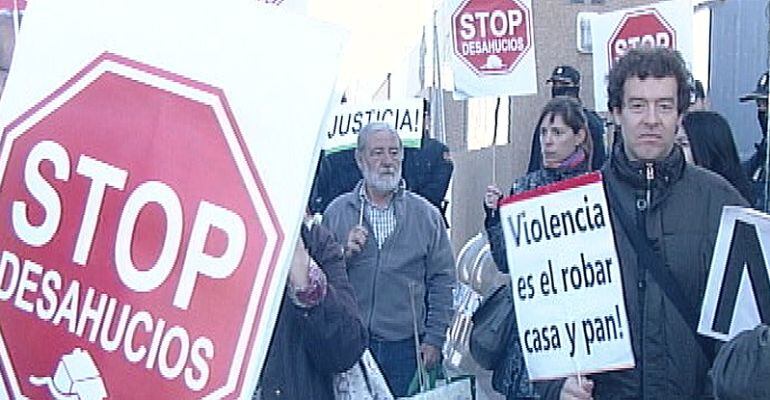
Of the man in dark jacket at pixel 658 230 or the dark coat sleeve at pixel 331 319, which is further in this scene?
the man in dark jacket at pixel 658 230

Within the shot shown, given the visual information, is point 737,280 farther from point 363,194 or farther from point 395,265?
point 363,194

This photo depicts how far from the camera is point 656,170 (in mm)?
4086

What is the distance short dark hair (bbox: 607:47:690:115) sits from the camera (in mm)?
4215

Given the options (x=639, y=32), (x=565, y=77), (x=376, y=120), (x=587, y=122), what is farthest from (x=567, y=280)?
(x=376, y=120)

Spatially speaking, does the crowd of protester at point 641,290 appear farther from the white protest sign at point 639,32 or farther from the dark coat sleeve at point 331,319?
the white protest sign at point 639,32

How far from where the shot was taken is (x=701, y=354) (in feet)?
13.2

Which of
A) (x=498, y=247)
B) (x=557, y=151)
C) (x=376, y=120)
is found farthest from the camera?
(x=376, y=120)

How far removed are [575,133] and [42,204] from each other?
4079 millimetres

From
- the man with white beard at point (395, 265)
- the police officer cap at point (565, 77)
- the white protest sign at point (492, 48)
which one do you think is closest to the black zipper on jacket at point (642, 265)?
the man with white beard at point (395, 265)

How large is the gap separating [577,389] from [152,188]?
A: 81.3 inches

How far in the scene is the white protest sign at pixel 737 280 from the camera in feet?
12.1

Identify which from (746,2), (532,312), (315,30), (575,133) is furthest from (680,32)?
(315,30)

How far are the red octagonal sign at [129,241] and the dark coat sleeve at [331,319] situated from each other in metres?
1.49

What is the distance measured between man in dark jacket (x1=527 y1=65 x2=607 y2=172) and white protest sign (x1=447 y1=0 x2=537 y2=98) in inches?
30.2
